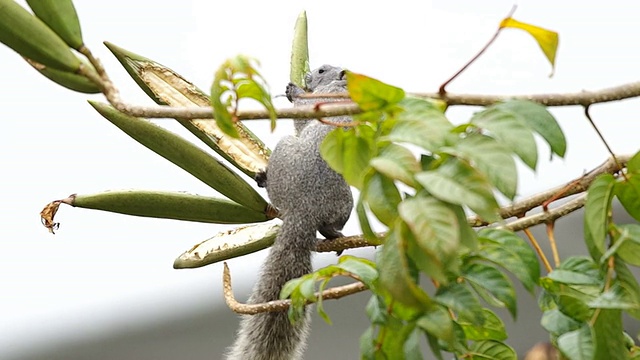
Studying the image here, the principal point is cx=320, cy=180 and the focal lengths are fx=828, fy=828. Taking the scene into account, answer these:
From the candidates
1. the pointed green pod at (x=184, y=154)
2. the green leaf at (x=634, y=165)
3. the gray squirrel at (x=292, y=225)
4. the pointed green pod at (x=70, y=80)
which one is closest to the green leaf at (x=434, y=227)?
the green leaf at (x=634, y=165)

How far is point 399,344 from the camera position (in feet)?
2.04

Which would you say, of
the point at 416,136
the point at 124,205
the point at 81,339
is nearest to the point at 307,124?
the point at 124,205

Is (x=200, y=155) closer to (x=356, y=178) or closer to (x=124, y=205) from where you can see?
(x=124, y=205)

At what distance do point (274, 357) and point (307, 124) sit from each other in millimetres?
543

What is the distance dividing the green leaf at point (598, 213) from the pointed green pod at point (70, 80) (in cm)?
46

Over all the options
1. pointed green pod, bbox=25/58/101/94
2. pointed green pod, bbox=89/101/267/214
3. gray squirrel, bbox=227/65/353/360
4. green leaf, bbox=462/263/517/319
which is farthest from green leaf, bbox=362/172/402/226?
gray squirrel, bbox=227/65/353/360

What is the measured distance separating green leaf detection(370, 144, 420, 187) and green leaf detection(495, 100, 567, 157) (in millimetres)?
88

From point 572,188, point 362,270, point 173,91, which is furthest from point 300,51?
point 362,270

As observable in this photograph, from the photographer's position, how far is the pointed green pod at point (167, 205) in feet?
3.67

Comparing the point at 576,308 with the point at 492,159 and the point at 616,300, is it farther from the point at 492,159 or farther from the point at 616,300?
the point at 492,159

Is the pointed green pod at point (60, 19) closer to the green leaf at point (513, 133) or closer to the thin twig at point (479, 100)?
the thin twig at point (479, 100)

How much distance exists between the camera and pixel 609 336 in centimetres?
61

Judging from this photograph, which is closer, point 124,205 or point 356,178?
point 356,178

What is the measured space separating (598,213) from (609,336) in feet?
0.30
